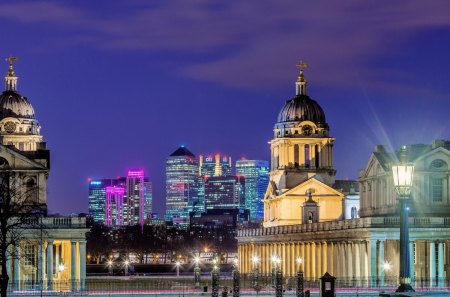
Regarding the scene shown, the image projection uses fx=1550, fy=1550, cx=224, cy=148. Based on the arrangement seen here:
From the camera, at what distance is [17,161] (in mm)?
153375

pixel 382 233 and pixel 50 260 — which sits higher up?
pixel 382 233

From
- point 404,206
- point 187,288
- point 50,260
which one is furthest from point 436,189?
point 404,206

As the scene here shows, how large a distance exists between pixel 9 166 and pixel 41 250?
1404 centimetres

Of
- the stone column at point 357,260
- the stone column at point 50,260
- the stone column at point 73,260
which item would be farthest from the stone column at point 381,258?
the stone column at point 50,260

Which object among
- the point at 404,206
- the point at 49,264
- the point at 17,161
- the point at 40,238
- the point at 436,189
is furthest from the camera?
the point at 436,189

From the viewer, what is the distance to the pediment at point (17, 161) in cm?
15250

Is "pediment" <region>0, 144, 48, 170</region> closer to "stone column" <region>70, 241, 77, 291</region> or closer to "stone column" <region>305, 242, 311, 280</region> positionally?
"stone column" <region>70, 241, 77, 291</region>

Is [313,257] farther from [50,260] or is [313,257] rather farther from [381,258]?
[50,260]

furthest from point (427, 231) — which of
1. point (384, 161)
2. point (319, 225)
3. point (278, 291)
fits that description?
point (278, 291)

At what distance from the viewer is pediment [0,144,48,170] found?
152 m

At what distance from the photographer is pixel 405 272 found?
215 ft

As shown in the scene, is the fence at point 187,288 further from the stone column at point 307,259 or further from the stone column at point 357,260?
the stone column at point 307,259

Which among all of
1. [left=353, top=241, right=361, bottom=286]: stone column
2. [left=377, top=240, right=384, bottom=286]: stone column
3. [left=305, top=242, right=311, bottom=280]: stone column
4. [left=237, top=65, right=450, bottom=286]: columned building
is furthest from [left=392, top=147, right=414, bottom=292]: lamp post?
[left=305, top=242, right=311, bottom=280]: stone column

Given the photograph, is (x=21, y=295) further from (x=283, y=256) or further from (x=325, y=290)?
(x=283, y=256)
